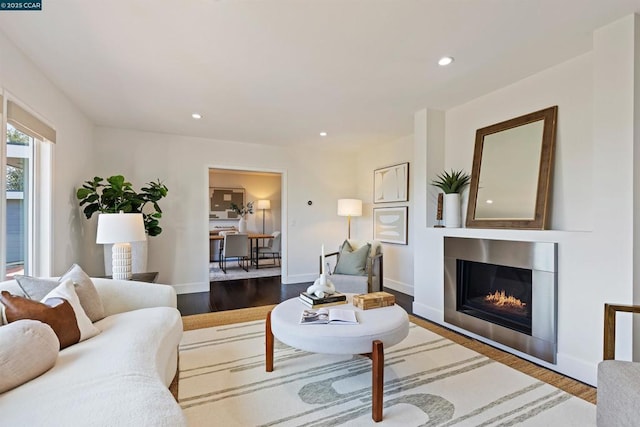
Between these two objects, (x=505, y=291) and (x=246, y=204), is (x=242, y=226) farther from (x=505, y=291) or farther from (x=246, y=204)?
(x=505, y=291)

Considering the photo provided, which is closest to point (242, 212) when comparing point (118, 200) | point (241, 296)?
point (241, 296)

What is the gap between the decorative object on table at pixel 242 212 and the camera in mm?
7875

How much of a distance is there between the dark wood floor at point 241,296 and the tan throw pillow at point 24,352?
2384 millimetres

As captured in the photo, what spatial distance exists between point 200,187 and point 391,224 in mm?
3067

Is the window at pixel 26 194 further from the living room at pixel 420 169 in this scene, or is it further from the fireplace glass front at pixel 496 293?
the fireplace glass front at pixel 496 293

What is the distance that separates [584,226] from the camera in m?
2.37

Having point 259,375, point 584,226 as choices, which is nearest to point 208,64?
point 259,375

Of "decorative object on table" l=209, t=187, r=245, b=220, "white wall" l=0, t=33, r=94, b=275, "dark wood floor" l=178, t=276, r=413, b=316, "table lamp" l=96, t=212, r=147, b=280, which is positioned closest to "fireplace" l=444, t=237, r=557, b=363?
"dark wood floor" l=178, t=276, r=413, b=316

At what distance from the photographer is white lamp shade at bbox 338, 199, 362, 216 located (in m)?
5.19

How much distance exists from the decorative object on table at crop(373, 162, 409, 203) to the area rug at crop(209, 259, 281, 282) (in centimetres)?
264

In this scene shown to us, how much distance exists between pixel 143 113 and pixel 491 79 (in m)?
3.78

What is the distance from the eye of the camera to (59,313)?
62.6 inches

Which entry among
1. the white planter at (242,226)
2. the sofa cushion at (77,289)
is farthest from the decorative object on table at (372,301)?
the white planter at (242,226)
